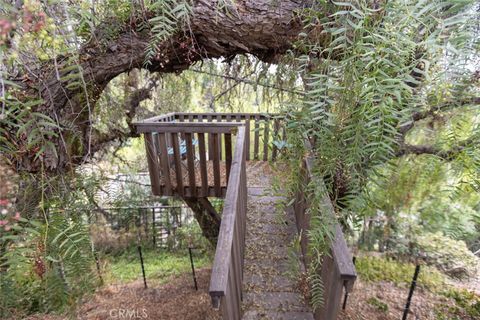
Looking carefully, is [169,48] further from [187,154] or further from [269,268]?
[269,268]

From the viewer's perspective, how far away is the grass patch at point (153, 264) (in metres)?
4.92

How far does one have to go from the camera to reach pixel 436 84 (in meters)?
0.87

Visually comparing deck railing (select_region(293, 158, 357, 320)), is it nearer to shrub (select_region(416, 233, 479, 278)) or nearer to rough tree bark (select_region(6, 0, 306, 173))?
rough tree bark (select_region(6, 0, 306, 173))

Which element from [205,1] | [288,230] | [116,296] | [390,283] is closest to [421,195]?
[390,283]

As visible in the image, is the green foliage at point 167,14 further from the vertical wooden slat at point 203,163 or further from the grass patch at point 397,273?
the grass patch at point 397,273

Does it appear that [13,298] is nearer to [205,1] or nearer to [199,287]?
[205,1]

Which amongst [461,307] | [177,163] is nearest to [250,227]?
[177,163]

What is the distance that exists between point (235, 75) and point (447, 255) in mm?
5032

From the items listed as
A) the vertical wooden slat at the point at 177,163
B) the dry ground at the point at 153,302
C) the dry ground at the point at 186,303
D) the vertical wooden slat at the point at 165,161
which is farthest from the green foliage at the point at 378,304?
the vertical wooden slat at the point at 165,161

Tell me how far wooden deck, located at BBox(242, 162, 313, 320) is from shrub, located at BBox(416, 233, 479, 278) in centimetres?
350

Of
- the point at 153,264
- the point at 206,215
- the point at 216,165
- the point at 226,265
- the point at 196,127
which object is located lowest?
the point at 153,264

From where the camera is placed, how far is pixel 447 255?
4.56 metres

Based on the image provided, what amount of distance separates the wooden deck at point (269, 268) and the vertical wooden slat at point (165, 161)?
3.55 ft

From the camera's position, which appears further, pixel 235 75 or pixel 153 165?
pixel 153 165
